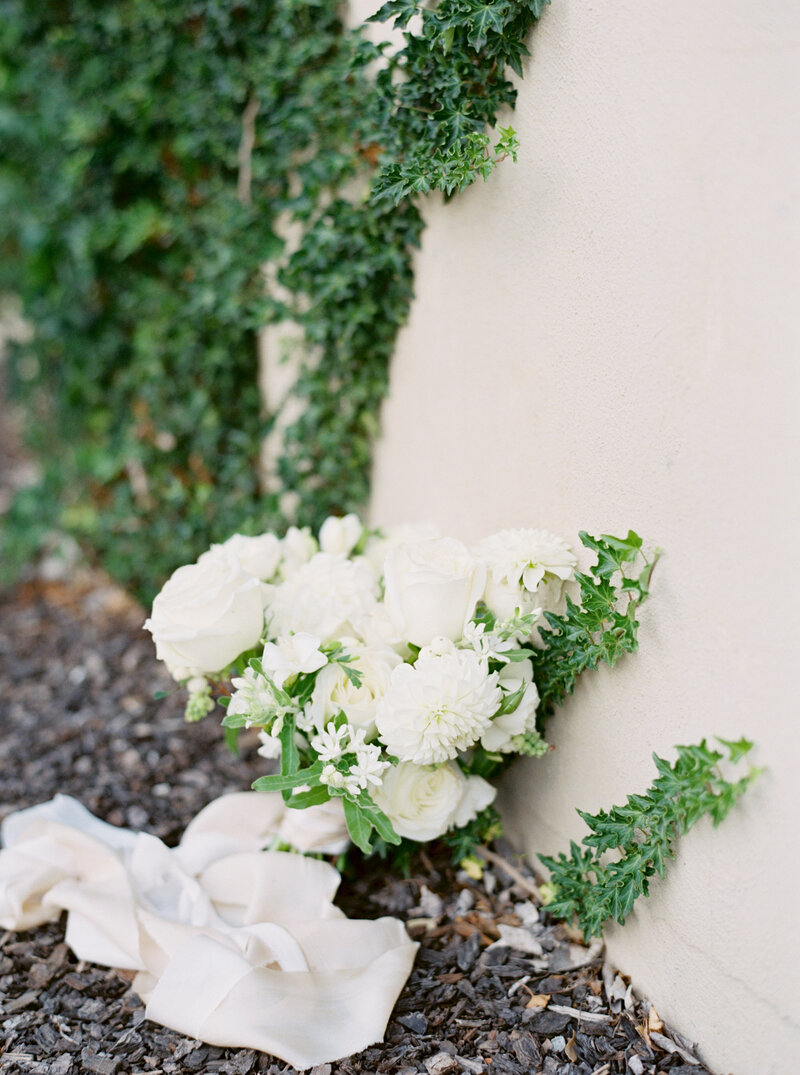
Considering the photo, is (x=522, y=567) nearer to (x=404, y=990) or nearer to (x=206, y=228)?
(x=404, y=990)

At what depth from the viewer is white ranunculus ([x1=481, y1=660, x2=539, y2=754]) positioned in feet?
5.52

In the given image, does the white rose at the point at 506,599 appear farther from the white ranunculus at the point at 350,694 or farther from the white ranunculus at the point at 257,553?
the white ranunculus at the point at 257,553

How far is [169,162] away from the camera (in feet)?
9.95

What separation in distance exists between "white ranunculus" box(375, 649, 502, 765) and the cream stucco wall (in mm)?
256

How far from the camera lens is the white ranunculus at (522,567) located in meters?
1.68

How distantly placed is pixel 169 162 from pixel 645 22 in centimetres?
203

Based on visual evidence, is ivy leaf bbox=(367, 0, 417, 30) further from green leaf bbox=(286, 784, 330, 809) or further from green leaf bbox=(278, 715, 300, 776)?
green leaf bbox=(286, 784, 330, 809)

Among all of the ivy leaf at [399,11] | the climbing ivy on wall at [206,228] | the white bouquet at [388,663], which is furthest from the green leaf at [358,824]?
the ivy leaf at [399,11]

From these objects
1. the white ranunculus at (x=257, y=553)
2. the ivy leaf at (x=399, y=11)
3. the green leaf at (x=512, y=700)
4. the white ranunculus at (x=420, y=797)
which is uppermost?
the ivy leaf at (x=399, y=11)

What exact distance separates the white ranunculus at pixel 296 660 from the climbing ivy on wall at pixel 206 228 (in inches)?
31.3

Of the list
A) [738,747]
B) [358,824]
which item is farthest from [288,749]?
[738,747]

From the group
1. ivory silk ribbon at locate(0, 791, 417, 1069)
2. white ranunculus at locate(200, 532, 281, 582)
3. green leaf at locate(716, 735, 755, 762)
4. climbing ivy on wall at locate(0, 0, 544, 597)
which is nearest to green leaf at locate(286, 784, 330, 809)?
ivory silk ribbon at locate(0, 791, 417, 1069)

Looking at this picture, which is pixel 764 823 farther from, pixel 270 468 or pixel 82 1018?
pixel 270 468

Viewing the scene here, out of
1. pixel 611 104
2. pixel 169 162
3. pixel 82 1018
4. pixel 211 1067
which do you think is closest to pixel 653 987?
pixel 211 1067
